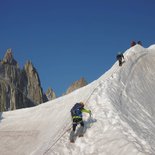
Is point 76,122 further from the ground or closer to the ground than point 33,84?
closer to the ground

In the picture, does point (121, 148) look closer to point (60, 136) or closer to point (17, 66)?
point (60, 136)

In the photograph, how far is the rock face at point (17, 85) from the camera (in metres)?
137

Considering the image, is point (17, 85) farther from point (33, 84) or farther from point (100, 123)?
point (100, 123)

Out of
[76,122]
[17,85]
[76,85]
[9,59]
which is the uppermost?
[9,59]

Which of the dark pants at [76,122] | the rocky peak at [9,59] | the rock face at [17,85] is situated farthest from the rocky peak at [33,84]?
the dark pants at [76,122]

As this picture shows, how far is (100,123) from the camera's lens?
22438mm

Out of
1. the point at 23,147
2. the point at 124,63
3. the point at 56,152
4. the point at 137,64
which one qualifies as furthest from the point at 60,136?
the point at 137,64

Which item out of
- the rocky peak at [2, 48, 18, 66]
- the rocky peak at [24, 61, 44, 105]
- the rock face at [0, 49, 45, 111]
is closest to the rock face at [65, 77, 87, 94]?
the rocky peak at [24, 61, 44, 105]

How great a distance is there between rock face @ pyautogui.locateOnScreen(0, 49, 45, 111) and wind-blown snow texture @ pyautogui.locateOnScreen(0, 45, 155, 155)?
102163 mm

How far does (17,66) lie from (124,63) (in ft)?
480

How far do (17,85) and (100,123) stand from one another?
147864 mm

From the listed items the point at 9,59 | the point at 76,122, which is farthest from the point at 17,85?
the point at 76,122

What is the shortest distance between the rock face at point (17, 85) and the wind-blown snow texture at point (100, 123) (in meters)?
102

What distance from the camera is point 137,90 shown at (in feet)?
103
